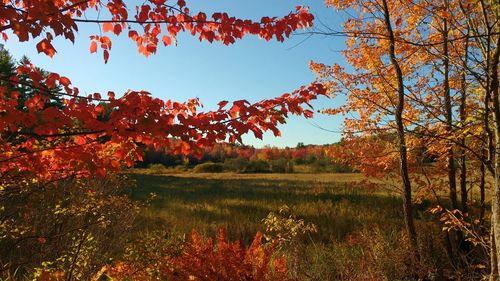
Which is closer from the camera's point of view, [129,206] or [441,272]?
[129,206]

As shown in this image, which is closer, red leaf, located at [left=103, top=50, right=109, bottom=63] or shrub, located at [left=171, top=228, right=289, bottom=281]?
red leaf, located at [left=103, top=50, right=109, bottom=63]

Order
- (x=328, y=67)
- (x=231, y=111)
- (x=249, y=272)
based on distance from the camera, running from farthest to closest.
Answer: (x=328, y=67) < (x=249, y=272) < (x=231, y=111)

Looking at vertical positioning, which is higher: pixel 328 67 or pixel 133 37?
pixel 328 67

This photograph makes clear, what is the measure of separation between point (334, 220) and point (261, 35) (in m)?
10.4

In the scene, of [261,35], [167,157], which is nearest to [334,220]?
[261,35]

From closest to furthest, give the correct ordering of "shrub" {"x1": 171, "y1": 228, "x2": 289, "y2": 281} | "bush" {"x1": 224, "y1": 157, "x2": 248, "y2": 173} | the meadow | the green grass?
"shrub" {"x1": 171, "y1": 228, "x2": 289, "y2": 281} → the meadow → the green grass → "bush" {"x1": 224, "y1": 157, "x2": 248, "y2": 173}

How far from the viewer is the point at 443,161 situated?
26.5 ft

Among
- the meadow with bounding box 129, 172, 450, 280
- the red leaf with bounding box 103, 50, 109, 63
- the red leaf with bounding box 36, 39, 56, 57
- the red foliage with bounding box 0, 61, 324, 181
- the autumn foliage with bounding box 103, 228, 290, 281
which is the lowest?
the meadow with bounding box 129, 172, 450, 280

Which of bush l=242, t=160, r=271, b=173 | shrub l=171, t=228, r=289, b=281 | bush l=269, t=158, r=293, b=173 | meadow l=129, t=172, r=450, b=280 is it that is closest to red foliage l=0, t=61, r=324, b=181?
shrub l=171, t=228, r=289, b=281

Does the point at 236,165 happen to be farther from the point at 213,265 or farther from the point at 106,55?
the point at 106,55

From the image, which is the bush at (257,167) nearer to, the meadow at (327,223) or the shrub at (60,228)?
the meadow at (327,223)

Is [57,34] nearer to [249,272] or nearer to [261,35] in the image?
[261,35]

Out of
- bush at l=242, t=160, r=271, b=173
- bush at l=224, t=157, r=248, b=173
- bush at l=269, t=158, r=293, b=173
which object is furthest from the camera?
bush at l=269, t=158, r=293, b=173

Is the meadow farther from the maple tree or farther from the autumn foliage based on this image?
the maple tree
